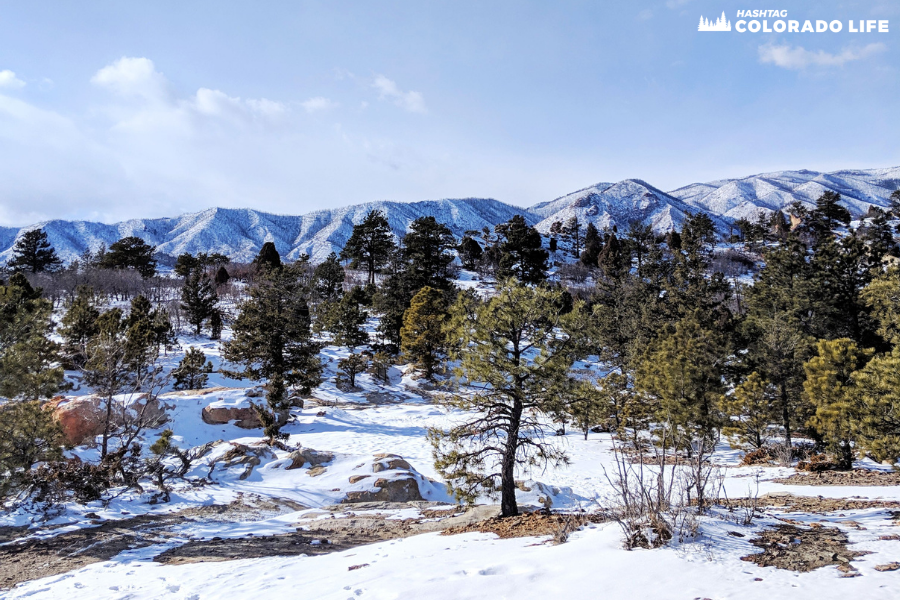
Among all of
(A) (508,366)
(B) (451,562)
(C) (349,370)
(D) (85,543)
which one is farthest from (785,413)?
(C) (349,370)

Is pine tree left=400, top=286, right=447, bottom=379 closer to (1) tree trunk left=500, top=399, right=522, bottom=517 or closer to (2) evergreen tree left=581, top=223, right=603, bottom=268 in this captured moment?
(1) tree trunk left=500, top=399, right=522, bottom=517

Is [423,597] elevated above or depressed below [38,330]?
below

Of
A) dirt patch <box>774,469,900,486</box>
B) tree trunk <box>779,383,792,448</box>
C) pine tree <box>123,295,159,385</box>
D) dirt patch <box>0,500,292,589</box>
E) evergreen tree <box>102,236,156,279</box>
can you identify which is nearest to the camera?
dirt patch <box>0,500,292,589</box>

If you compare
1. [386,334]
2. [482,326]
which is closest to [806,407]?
[482,326]

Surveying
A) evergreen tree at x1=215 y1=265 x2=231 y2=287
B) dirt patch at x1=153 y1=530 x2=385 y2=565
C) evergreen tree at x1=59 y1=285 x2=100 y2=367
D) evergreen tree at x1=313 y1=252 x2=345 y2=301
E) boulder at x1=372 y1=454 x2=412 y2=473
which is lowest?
boulder at x1=372 y1=454 x2=412 y2=473

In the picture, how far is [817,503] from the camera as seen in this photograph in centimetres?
988

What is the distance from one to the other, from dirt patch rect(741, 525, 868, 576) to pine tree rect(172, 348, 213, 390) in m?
28.9

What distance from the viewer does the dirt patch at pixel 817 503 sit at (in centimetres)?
894

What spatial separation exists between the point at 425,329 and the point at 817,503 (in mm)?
25026

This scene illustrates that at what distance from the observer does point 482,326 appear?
34.6 ft

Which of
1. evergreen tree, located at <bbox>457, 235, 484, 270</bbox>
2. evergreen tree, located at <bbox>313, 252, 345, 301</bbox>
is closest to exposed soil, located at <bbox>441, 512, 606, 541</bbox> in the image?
evergreen tree, located at <bbox>313, 252, 345, 301</bbox>

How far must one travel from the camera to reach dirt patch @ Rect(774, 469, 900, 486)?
12.7m

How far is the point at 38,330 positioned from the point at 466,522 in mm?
11186

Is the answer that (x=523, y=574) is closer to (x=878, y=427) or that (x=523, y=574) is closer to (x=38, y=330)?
(x=878, y=427)
